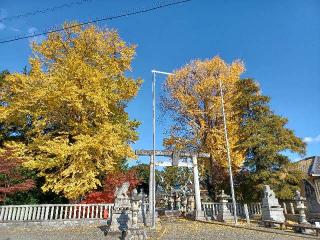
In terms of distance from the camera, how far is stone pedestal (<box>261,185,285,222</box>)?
1470cm

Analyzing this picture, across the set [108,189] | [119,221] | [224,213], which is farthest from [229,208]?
[119,221]

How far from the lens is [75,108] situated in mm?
15281

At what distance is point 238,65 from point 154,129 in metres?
11.9

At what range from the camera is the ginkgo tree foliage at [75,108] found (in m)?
13.7

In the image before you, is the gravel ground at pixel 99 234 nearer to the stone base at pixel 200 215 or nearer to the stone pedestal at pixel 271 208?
the stone pedestal at pixel 271 208

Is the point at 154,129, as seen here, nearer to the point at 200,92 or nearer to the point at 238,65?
the point at 200,92

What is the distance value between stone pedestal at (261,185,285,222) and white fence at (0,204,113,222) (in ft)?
28.4

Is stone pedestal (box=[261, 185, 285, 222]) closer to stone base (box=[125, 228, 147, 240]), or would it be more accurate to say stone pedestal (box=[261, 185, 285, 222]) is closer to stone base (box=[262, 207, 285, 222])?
stone base (box=[262, 207, 285, 222])

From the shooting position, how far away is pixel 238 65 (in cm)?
2327

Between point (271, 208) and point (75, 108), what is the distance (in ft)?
40.5

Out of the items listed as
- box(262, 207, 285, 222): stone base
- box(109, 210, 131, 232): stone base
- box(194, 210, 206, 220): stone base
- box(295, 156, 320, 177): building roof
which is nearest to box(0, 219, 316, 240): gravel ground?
box(109, 210, 131, 232): stone base

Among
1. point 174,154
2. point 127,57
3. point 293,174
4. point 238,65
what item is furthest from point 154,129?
point 238,65

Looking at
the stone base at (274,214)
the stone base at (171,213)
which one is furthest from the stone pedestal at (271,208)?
the stone base at (171,213)

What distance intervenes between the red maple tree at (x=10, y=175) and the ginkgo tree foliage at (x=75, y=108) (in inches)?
24.9
